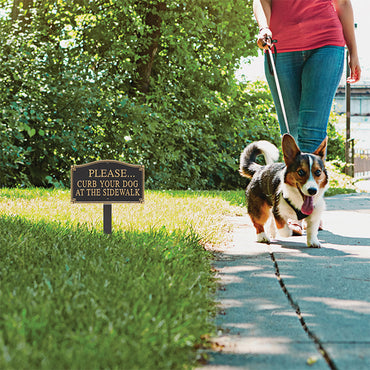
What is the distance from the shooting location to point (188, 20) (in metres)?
12.4

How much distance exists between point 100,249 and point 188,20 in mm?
10033

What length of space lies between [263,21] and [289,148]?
4.70ft

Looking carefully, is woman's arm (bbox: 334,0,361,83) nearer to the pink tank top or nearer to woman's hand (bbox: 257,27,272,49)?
the pink tank top

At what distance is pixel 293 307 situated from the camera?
2482mm

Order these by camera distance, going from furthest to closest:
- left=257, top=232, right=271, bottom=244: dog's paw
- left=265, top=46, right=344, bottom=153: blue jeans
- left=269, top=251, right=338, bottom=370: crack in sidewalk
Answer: left=265, top=46, right=344, bottom=153: blue jeans, left=257, top=232, right=271, bottom=244: dog's paw, left=269, top=251, right=338, bottom=370: crack in sidewalk

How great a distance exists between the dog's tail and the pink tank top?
2.89ft

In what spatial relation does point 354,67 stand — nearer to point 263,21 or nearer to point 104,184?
point 263,21

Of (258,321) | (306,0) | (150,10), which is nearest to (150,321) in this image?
(258,321)

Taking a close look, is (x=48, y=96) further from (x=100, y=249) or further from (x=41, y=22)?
(x=100, y=249)

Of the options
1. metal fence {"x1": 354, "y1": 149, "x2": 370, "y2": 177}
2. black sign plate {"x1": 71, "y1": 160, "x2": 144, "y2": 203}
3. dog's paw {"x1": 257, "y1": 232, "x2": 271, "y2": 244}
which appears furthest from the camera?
metal fence {"x1": 354, "y1": 149, "x2": 370, "y2": 177}

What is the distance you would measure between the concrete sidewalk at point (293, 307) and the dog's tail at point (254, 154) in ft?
2.31

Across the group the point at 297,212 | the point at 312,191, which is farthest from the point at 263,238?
the point at 312,191

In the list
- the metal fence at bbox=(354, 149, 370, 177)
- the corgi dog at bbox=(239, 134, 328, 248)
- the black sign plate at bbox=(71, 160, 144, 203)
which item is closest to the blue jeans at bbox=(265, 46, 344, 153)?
the corgi dog at bbox=(239, 134, 328, 248)

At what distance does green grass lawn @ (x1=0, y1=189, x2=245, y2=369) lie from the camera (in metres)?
1.71
